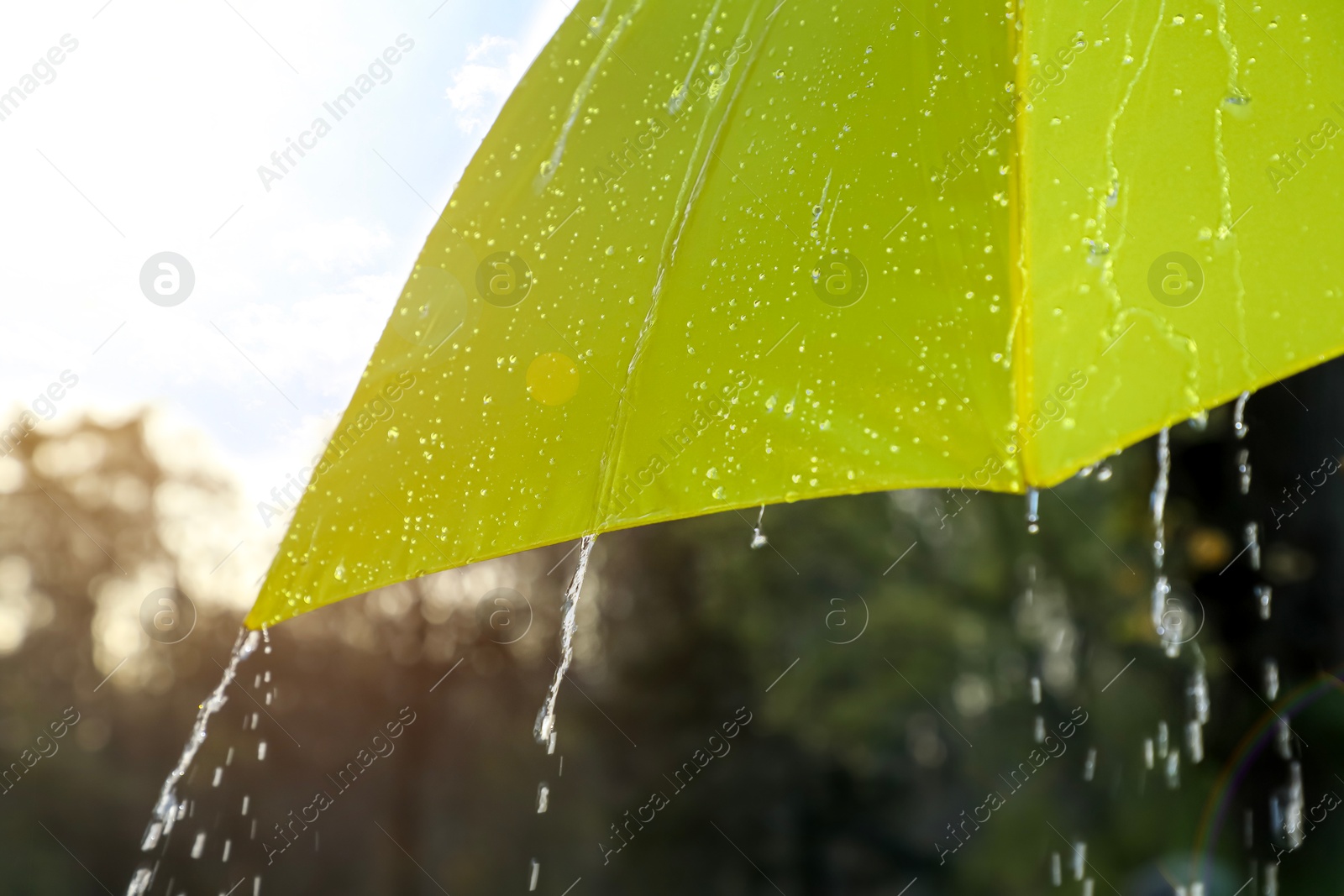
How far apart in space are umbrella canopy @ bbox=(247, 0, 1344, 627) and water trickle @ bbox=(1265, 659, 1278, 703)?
2432 mm

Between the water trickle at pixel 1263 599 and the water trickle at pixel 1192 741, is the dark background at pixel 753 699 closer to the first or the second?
the water trickle at pixel 1263 599

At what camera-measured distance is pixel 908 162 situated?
143cm

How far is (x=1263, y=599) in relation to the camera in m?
3.15

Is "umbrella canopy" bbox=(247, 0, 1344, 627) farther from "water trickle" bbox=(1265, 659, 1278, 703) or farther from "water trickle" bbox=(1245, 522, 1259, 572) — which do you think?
"water trickle" bbox=(1265, 659, 1278, 703)

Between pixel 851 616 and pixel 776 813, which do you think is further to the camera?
pixel 776 813

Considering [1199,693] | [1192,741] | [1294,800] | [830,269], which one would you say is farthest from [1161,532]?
[830,269]

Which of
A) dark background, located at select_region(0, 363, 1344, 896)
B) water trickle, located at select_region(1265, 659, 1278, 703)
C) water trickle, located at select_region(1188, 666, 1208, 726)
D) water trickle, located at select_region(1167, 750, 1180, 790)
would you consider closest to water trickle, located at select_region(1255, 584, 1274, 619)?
dark background, located at select_region(0, 363, 1344, 896)

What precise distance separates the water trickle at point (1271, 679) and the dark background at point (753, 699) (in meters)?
0.04

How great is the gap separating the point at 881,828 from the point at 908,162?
1074 cm

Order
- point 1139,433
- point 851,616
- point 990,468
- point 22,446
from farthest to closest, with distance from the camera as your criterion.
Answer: point 22,446 → point 851,616 → point 990,468 → point 1139,433

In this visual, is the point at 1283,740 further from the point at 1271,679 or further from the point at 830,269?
the point at 830,269

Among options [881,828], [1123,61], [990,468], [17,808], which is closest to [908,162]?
[1123,61]

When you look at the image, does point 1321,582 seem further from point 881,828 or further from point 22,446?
point 22,446

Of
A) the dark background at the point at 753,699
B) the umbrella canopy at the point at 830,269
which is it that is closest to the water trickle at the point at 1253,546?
the dark background at the point at 753,699
